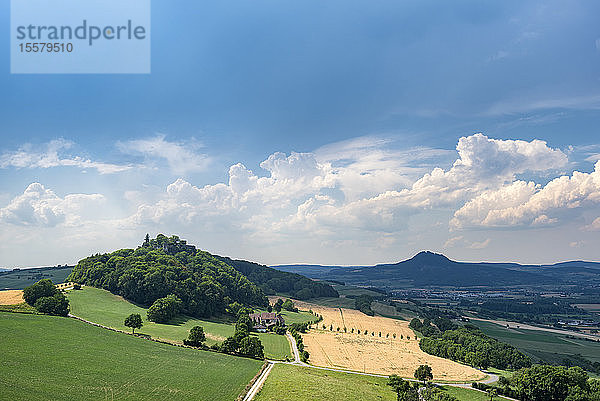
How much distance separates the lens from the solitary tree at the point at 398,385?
6490 centimetres

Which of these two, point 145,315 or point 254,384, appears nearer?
point 254,384

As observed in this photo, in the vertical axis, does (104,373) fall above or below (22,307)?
below

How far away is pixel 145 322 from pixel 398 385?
72351mm

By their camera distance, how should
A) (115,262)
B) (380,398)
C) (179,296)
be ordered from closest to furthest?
(380,398)
(179,296)
(115,262)

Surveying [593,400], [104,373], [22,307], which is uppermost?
[22,307]

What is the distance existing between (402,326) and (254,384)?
125 meters

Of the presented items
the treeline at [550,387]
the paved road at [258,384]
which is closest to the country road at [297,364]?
the paved road at [258,384]

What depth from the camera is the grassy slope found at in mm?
56281

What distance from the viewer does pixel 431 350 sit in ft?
390

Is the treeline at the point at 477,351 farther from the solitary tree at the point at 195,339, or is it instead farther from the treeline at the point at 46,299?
the treeline at the point at 46,299

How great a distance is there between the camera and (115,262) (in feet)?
490

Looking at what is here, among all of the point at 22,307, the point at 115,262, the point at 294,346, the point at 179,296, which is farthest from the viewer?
the point at 115,262

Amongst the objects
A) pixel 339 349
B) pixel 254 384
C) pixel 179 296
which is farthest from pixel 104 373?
pixel 179 296

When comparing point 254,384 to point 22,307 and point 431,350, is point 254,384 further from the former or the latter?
point 431,350
